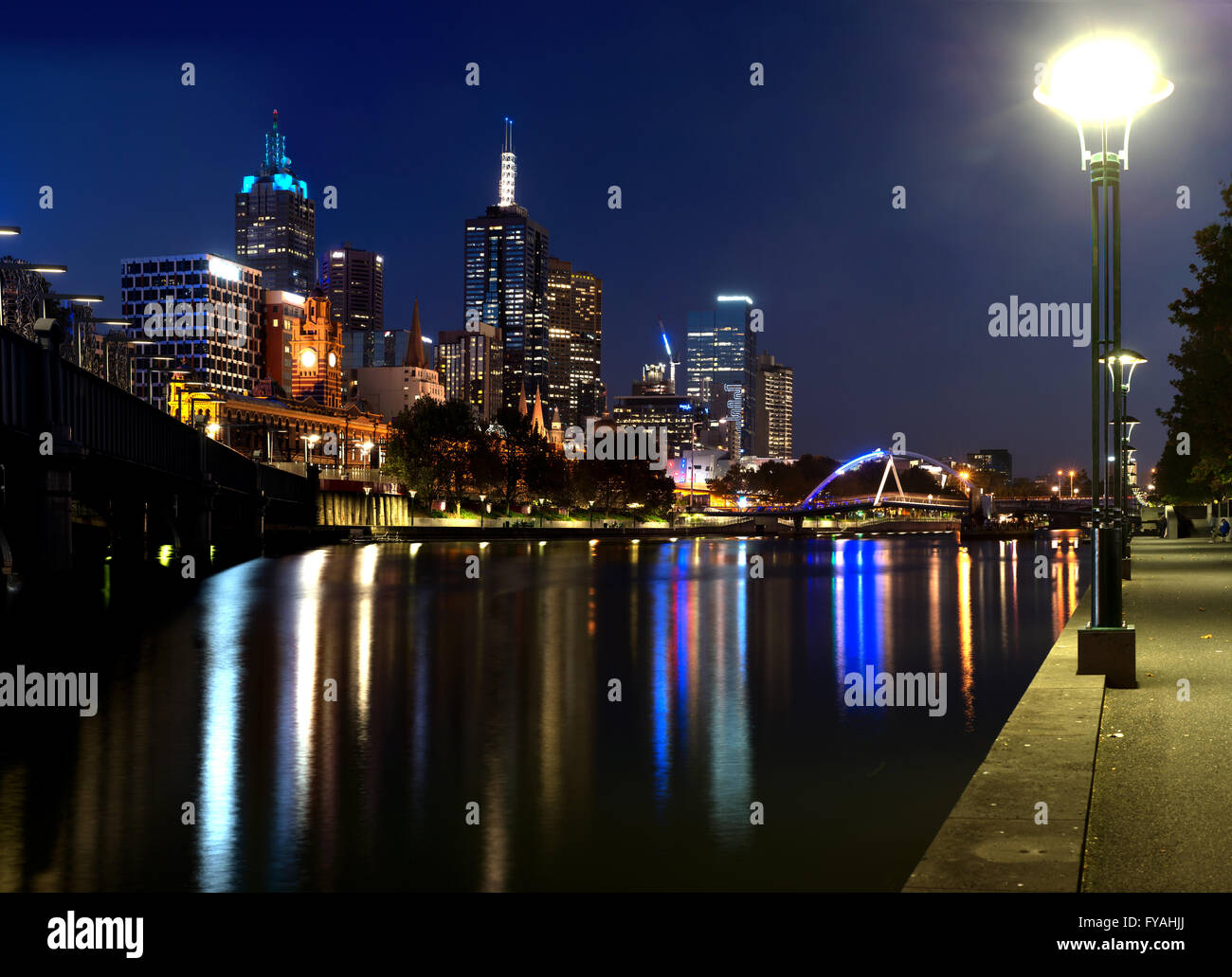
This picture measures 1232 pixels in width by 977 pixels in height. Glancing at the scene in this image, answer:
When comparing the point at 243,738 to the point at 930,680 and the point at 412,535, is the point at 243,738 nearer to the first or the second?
the point at 930,680

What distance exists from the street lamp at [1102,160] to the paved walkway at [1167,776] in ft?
2.48

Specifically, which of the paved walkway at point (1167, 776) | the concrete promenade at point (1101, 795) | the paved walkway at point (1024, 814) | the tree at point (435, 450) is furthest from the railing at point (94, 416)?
the tree at point (435, 450)

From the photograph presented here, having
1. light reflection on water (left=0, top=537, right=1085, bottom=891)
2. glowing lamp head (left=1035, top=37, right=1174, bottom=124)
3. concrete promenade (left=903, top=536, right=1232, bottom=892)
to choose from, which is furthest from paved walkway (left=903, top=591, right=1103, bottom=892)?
glowing lamp head (left=1035, top=37, right=1174, bottom=124)

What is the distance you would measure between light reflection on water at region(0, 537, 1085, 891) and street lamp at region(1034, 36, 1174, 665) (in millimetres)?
1921

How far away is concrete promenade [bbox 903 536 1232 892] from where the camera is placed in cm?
792

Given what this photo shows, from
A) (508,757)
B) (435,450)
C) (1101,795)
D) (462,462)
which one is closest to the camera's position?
(1101,795)

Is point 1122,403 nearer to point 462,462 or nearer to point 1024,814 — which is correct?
point 1024,814

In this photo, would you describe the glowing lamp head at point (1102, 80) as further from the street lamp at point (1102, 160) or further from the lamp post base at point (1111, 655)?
the lamp post base at point (1111, 655)

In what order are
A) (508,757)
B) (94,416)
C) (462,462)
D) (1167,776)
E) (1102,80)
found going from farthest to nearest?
1. (462,462)
2. (94,416)
3. (1102,80)
4. (508,757)
5. (1167,776)

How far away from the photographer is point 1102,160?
1805cm

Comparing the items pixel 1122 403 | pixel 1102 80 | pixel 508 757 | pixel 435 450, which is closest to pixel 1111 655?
pixel 1102 80

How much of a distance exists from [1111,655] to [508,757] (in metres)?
8.56
